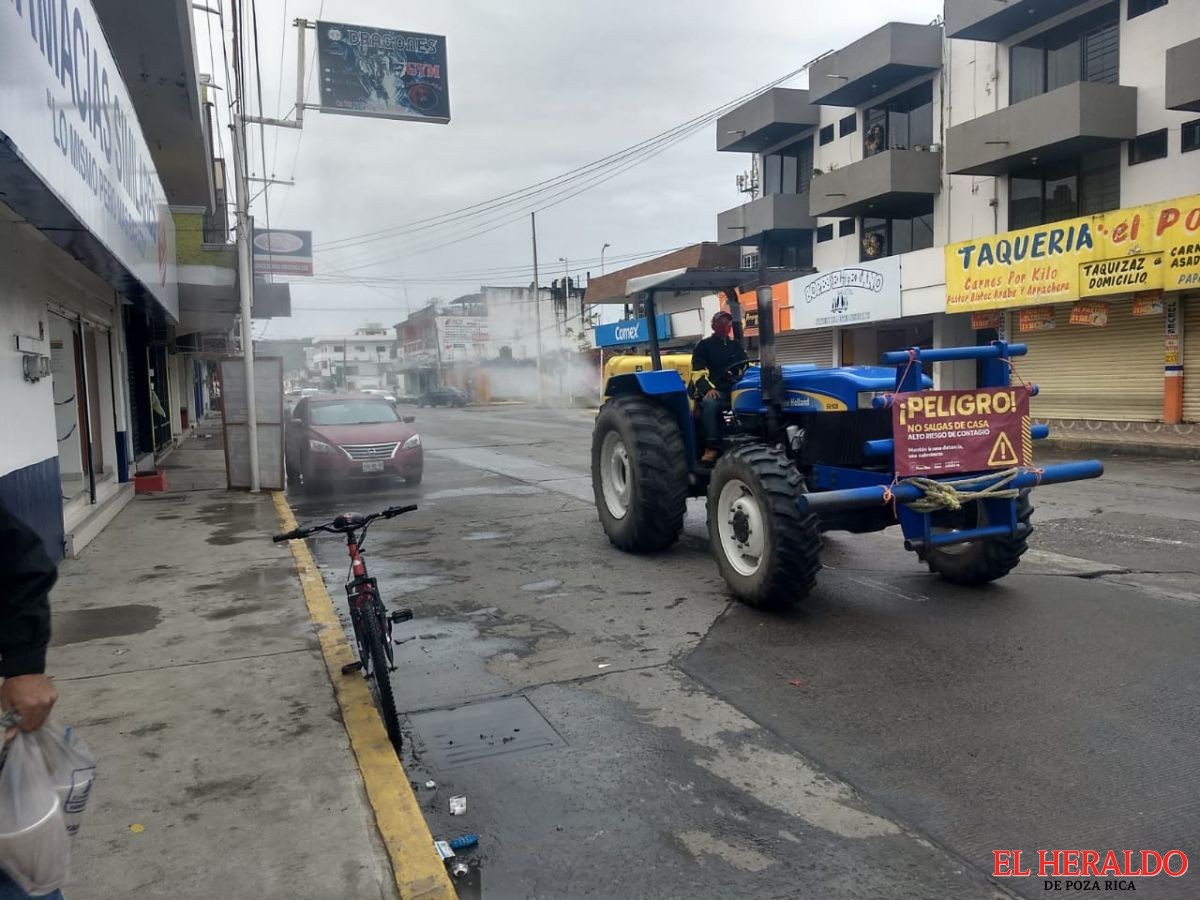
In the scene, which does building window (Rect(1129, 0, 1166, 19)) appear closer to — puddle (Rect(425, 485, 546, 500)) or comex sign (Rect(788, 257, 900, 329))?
comex sign (Rect(788, 257, 900, 329))

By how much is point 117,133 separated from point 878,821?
8.18 meters

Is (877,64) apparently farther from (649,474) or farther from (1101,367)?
(649,474)

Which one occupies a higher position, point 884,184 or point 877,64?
point 877,64

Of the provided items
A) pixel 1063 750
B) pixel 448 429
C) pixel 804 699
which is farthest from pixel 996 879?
pixel 448 429

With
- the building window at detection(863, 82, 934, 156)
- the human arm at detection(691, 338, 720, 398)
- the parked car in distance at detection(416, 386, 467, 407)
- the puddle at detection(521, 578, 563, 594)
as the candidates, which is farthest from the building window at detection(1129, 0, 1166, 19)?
the parked car in distance at detection(416, 386, 467, 407)

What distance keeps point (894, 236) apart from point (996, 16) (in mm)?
7541

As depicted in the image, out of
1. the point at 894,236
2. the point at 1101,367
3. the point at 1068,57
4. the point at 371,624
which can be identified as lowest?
the point at 371,624

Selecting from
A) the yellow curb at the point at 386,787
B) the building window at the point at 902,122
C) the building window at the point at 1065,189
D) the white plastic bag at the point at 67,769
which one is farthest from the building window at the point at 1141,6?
the white plastic bag at the point at 67,769

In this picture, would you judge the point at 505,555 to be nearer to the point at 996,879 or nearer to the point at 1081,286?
the point at 996,879

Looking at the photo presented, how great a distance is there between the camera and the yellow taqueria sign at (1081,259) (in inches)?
620

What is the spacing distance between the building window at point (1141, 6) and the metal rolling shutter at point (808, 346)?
37.1 ft

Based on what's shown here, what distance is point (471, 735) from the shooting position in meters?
4.56

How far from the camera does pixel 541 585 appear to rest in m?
7.51

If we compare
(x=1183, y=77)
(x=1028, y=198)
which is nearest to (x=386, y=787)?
(x=1183, y=77)
